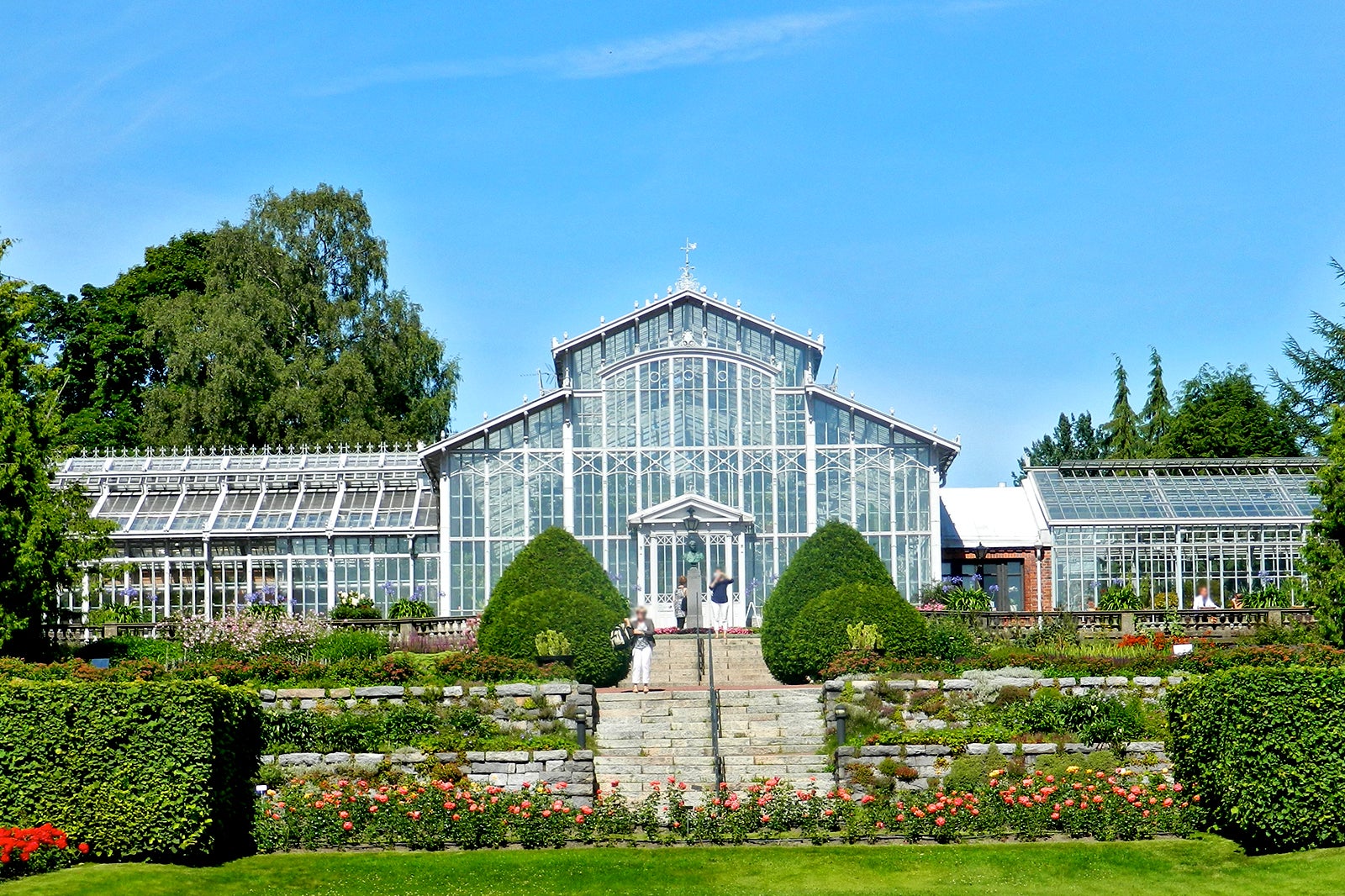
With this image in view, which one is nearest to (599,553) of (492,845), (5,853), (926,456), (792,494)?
(792,494)

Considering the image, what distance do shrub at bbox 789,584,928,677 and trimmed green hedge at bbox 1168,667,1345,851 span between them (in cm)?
877

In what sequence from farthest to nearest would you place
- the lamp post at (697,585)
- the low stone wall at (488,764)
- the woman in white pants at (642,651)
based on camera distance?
the lamp post at (697,585) < the woman in white pants at (642,651) < the low stone wall at (488,764)

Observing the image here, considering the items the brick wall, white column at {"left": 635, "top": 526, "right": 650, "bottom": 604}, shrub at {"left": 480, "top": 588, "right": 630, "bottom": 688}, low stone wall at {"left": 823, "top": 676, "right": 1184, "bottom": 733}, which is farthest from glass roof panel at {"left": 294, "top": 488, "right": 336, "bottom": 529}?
low stone wall at {"left": 823, "top": 676, "right": 1184, "bottom": 733}

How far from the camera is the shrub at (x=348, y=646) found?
27578 millimetres

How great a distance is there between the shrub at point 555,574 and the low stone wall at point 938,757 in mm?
8023

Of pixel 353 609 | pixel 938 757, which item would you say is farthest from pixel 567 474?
pixel 938 757

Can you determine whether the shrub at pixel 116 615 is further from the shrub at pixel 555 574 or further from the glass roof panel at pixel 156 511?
the shrub at pixel 555 574

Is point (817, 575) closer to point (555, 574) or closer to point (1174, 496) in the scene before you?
point (555, 574)

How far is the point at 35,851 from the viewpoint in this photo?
16250 millimetres

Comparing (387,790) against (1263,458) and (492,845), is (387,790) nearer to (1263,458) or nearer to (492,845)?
(492,845)

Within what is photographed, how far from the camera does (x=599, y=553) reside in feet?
123

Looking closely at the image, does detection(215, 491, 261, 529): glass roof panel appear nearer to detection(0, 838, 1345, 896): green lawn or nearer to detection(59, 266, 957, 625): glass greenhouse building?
detection(59, 266, 957, 625): glass greenhouse building

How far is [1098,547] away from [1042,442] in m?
29.7

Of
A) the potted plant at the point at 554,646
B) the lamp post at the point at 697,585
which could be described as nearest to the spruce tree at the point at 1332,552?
the lamp post at the point at 697,585
